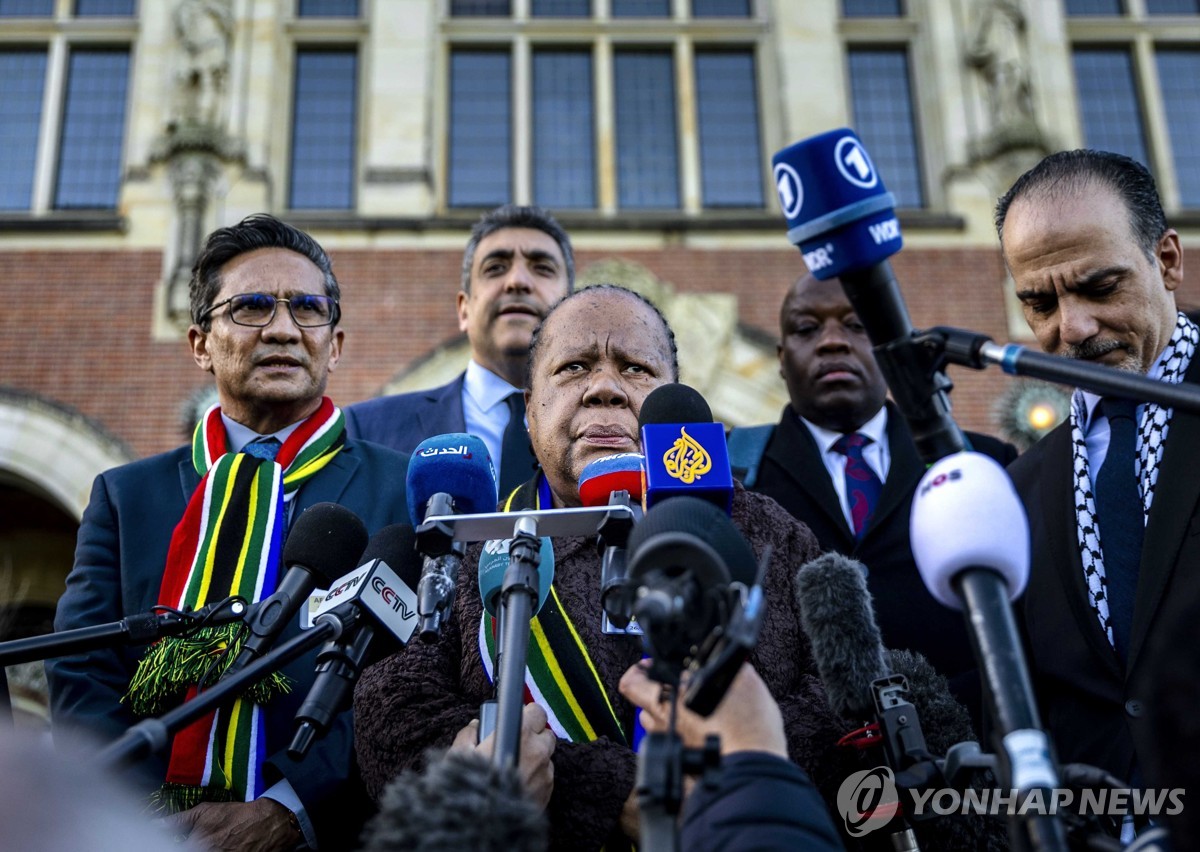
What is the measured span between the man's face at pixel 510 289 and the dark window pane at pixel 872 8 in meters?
7.28

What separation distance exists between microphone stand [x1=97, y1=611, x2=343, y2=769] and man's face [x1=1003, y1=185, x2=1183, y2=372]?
1.82 metres

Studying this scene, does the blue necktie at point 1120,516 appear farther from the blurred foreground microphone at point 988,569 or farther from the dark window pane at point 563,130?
the dark window pane at point 563,130

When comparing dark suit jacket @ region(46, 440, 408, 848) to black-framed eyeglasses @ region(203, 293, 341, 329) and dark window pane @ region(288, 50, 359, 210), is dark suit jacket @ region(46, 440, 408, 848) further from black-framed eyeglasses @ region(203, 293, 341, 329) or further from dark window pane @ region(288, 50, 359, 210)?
dark window pane @ region(288, 50, 359, 210)

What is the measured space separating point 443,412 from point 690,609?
2924mm

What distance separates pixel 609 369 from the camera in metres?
2.79

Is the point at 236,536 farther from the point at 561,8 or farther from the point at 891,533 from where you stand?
the point at 561,8

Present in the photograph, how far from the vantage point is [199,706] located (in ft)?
6.01

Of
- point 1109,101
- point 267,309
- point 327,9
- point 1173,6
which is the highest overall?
point 327,9

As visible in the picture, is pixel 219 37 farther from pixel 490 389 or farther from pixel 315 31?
pixel 490 389

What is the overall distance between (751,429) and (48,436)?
6.93m

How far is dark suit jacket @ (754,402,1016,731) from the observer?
335 cm

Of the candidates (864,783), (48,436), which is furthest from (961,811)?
(48,436)

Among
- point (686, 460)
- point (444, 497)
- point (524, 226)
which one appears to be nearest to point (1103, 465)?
point (686, 460)

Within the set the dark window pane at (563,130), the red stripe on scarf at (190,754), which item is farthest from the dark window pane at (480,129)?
the red stripe on scarf at (190,754)
